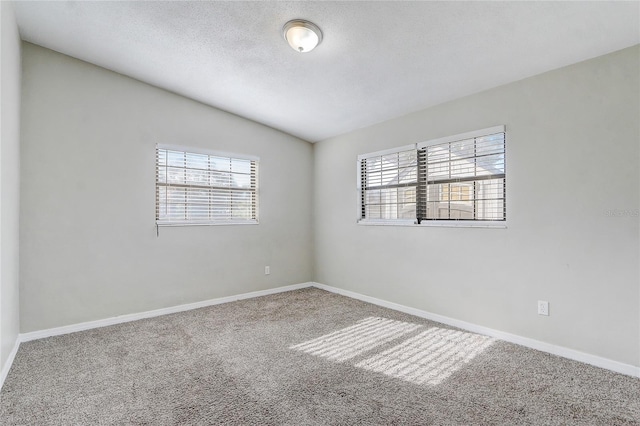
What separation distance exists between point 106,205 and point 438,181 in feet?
11.6

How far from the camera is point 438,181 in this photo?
3.53 m

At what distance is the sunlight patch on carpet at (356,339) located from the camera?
2.68 meters

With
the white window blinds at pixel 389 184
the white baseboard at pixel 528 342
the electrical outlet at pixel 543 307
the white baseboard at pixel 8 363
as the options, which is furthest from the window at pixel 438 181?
the white baseboard at pixel 8 363

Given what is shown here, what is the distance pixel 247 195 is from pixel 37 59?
253 cm

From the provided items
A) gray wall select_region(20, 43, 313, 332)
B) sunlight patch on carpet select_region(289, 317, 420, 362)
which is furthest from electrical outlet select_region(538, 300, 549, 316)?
gray wall select_region(20, 43, 313, 332)

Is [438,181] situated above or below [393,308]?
above

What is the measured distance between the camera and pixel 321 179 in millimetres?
5020

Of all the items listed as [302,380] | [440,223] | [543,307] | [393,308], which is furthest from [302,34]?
[393,308]

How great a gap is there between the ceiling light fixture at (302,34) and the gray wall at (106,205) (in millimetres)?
2013

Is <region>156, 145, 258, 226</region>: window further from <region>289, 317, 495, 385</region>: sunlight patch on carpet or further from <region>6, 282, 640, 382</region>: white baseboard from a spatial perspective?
<region>289, 317, 495, 385</region>: sunlight patch on carpet

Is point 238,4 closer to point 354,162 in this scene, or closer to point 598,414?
point 354,162

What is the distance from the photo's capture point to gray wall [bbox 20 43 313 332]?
10.0 feet

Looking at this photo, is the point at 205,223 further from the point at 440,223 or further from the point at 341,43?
the point at 440,223

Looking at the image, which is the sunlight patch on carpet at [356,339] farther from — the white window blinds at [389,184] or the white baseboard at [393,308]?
the white window blinds at [389,184]
